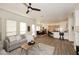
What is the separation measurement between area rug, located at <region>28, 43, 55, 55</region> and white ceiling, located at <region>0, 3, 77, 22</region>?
A: 2.30ft

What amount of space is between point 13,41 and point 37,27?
71cm

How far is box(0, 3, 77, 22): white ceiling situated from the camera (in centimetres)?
208

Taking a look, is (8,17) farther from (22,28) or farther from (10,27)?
(22,28)

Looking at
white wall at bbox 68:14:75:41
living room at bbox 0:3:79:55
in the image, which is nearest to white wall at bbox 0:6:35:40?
living room at bbox 0:3:79:55

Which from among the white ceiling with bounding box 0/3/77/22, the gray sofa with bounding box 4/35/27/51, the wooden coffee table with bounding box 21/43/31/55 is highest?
the white ceiling with bounding box 0/3/77/22

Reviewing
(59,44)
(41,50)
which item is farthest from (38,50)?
(59,44)

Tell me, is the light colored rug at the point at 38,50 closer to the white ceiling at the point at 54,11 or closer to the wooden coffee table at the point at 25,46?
the wooden coffee table at the point at 25,46

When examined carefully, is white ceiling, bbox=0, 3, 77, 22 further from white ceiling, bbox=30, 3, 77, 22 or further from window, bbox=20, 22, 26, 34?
window, bbox=20, 22, 26, 34

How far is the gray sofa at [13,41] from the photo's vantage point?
200 centimetres

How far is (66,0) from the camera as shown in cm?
208

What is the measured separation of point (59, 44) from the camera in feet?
7.52

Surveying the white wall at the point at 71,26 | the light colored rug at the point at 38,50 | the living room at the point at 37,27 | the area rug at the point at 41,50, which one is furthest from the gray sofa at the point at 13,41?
the white wall at the point at 71,26

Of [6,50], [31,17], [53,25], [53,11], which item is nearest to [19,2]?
[31,17]

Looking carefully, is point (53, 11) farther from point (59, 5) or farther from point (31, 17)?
point (31, 17)
